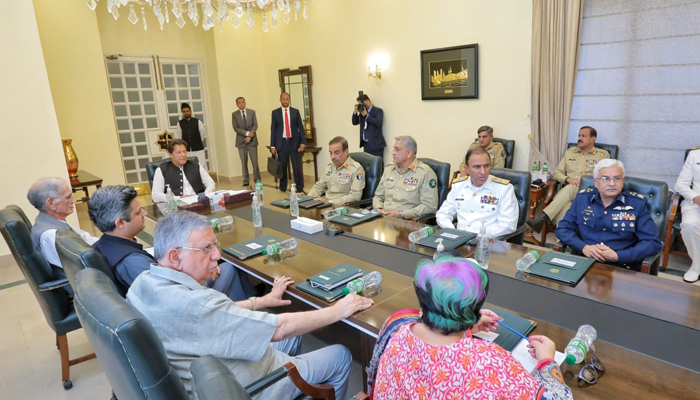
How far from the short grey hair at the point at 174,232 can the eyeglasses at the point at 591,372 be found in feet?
4.17

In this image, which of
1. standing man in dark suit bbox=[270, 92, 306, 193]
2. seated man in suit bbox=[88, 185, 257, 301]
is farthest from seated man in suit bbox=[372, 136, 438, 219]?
standing man in dark suit bbox=[270, 92, 306, 193]

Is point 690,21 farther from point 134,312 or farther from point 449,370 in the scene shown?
point 134,312

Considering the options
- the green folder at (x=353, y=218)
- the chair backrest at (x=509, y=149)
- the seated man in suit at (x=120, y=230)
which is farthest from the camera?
the chair backrest at (x=509, y=149)

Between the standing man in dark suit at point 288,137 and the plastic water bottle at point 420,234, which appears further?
the standing man in dark suit at point 288,137

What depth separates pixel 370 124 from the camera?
6.09 metres

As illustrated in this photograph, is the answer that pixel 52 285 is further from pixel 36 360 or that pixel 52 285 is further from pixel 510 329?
pixel 510 329

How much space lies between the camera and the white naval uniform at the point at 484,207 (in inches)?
107

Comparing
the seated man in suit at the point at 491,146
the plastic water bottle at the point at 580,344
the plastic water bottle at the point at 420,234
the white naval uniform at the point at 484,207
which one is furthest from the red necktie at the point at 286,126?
the plastic water bottle at the point at 580,344

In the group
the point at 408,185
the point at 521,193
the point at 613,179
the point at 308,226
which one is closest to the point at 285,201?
the point at 308,226

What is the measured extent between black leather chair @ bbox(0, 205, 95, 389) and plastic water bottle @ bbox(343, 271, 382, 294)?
155 cm

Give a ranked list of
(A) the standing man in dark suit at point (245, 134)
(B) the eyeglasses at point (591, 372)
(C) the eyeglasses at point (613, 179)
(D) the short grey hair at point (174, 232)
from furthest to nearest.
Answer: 1. (A) the standing man in dark suit at point (245, 134)
2. (C) the eyeglasses at point (613, 179)
3. (D) the short grey hair at point (174, 232)
4. (B) the eyeglasses at point (591, 372)

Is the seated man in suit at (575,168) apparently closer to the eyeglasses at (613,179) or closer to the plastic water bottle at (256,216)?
the eyeglasses at (613,179)

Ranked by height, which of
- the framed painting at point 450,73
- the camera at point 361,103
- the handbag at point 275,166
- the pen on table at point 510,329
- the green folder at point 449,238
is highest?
the framed painting at point 450,73

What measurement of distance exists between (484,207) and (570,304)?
1299 millimetres
